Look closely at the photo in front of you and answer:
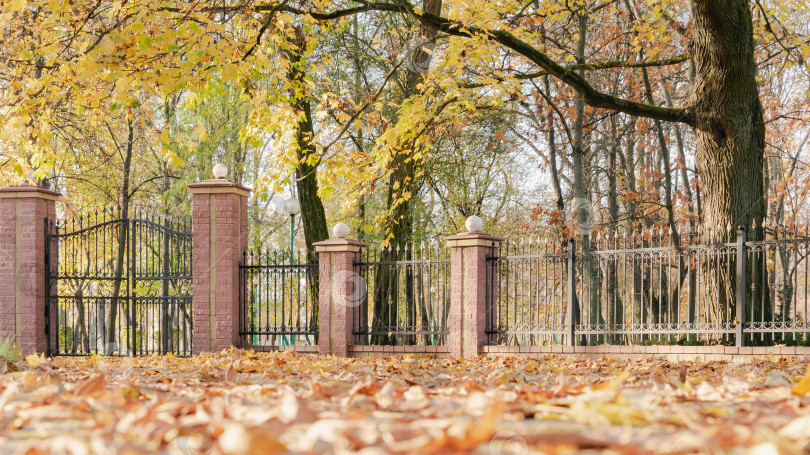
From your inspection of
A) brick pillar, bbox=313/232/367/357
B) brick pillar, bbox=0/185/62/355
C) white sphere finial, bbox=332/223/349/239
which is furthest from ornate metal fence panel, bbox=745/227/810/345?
brick pillar, bbox=0/185/62/355

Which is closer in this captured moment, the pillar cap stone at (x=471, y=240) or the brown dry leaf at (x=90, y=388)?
the brown dry leaf at (x=90, y=388)

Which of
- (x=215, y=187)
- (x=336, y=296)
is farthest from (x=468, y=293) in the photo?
(x=215, y=187)

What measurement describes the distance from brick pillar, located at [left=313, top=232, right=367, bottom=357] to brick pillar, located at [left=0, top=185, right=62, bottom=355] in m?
4.47

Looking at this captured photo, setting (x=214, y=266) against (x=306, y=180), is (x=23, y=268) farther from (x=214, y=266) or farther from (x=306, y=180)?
(x=306, y=180)

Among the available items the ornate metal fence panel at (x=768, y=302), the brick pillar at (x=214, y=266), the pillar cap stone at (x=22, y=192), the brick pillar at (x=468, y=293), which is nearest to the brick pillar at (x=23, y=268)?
the pillar cap stone at (x=22, y=192)

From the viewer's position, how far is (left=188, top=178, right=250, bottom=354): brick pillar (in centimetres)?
1069

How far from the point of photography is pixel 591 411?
1878mm

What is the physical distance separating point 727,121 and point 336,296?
18.8ft

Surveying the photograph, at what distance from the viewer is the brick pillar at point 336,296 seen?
1063 centimetres

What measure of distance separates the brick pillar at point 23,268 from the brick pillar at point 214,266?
8.57 ft

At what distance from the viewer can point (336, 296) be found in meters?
10.7

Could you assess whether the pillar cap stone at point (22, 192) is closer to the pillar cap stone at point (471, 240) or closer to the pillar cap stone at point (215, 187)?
the pillar cap stone at point (215, 187)

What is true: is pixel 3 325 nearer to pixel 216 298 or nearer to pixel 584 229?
pixel 216 298

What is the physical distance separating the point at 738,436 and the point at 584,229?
42.8ft
